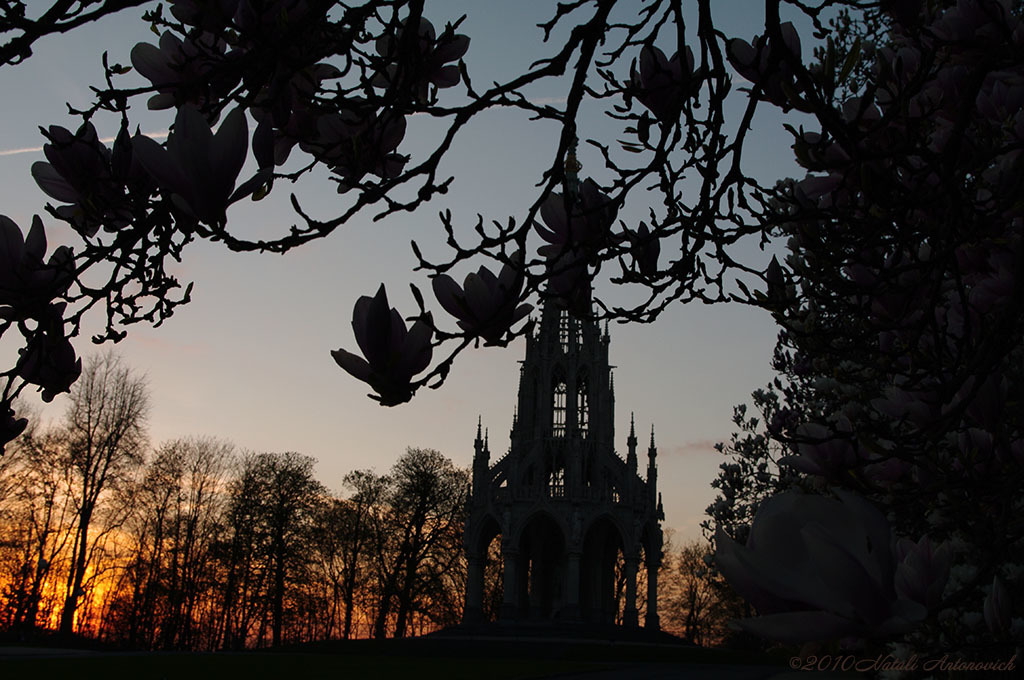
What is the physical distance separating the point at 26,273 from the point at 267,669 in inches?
983

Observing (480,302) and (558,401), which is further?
(558,401)

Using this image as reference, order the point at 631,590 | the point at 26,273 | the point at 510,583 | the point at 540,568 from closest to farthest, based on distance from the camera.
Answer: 1. the point at 26,273
2. the point at 510,583
3. the point at 631,590
4. the point at 540,568

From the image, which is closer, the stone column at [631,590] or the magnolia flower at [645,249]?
the magnolia flower at [645,249]

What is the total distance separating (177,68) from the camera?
2311mm

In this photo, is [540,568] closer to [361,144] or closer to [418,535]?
[418,535]

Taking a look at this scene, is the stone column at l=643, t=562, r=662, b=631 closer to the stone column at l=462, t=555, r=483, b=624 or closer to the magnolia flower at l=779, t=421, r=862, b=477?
the stone column at l=462, t=555, r=483, b=624

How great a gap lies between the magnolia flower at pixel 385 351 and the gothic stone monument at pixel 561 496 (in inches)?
1620

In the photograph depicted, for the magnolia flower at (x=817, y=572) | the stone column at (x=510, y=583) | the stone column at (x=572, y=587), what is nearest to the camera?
the magnolia flower at (x=817, y=572)

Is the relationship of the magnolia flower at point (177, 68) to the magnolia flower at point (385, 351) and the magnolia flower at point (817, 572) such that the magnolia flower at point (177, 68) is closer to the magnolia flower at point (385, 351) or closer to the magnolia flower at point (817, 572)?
the magnolia flower at point (385, 351)

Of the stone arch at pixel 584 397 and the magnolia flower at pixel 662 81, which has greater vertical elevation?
the stone arch at pixel 584 397

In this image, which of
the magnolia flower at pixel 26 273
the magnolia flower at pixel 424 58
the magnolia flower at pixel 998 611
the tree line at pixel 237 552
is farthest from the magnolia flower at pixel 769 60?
the tree line at pixel 237 552

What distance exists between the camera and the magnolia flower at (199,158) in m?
1.56

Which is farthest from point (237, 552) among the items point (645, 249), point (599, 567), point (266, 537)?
point (645, 249)

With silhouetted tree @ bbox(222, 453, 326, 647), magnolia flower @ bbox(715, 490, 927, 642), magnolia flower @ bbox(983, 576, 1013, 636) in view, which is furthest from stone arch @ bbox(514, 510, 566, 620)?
magnolia flower @ bbox(715, 490, 927, 642)
